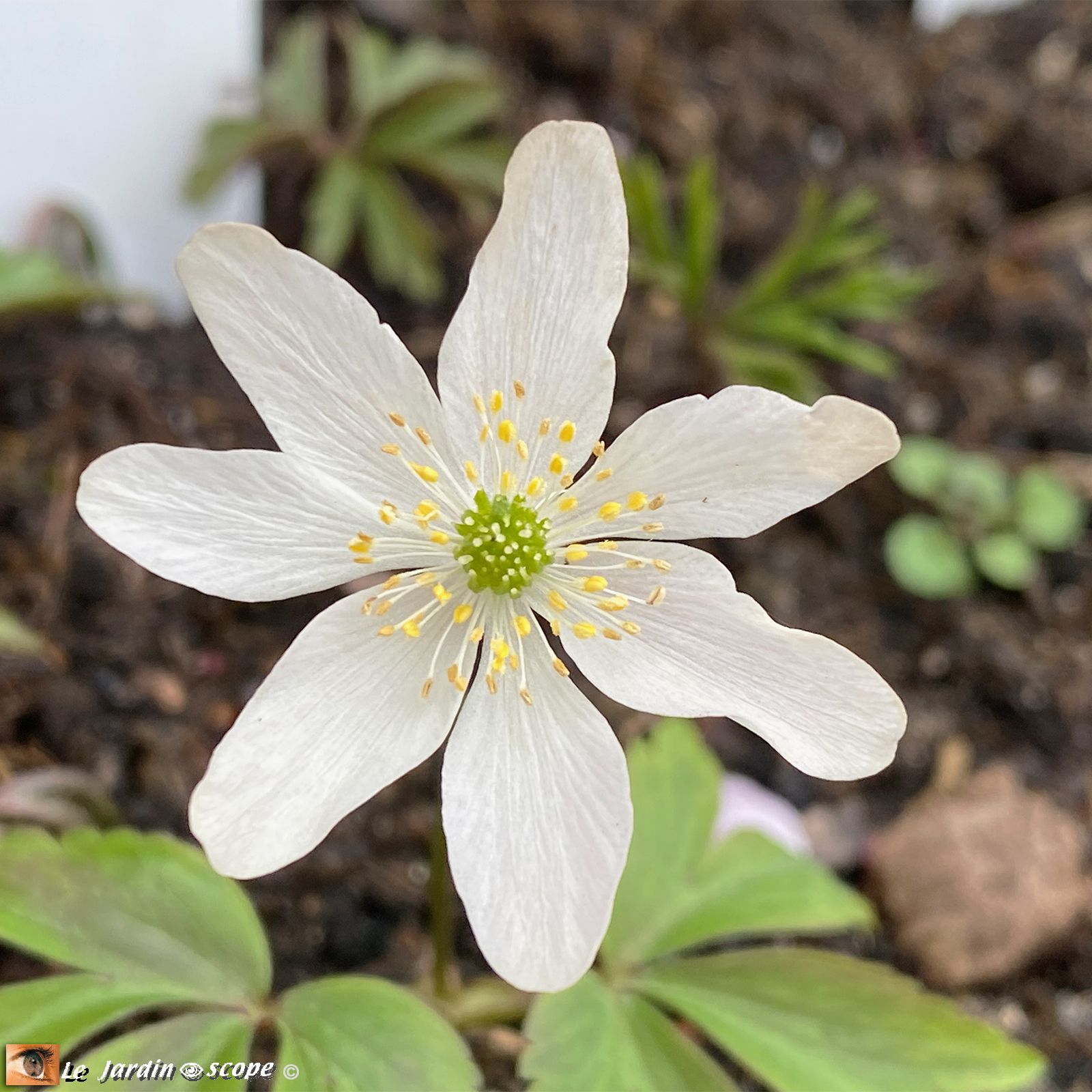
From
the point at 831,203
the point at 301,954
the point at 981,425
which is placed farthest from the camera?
the point at 831,203

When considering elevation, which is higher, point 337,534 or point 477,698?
point 337,534

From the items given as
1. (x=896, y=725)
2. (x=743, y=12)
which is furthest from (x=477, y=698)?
(x=743, y=12)

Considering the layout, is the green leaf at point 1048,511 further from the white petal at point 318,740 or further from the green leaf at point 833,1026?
the white petal at point 318,740

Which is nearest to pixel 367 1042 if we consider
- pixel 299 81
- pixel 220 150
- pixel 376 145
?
pixel 220 150

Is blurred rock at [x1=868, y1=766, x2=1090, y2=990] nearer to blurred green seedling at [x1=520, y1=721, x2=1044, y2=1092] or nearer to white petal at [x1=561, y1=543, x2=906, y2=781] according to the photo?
blurred green seedling at [x1=520, y1=721, x2=1044, y2=1092]

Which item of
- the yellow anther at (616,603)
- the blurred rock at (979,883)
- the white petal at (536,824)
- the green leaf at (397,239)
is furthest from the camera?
the green leaf at (397,239)

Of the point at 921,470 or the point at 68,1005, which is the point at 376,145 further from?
the point at 68,1005

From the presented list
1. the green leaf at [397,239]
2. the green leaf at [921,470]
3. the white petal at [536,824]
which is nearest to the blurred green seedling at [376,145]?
the green leaf at [397,239]

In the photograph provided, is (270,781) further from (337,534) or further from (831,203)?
(831,203)
